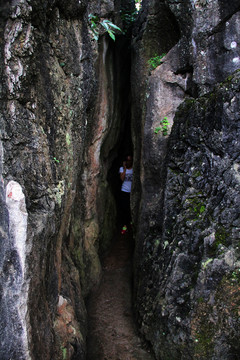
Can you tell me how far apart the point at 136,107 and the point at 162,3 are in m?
2.33

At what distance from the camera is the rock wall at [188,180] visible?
4.21 meters

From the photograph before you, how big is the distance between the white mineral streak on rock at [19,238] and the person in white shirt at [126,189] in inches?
208

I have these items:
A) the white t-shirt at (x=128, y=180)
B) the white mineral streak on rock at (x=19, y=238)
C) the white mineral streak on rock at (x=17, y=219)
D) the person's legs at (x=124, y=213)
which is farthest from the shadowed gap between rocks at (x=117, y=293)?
the white mineral streak on rock at (x=17, y=219)

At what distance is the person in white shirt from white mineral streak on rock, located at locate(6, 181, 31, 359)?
5.30m

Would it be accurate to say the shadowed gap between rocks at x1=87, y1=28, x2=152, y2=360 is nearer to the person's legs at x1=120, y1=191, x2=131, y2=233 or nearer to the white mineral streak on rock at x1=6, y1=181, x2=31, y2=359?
the person's legs at x1=120, y1=191, x2=131, y2=233

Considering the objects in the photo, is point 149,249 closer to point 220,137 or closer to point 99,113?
point 220,137

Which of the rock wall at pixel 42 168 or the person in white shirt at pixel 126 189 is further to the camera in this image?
the person in white shirt at pixel 126 189

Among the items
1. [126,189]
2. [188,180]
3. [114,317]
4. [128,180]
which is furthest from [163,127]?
[114,317]

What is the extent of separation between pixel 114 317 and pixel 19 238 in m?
3.89

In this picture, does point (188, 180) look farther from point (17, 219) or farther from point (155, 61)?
point (155, 61)

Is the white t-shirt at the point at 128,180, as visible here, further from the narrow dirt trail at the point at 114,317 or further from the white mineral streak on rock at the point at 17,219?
the white mineral streak on rock at the point at 17,219

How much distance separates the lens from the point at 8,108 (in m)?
3.44

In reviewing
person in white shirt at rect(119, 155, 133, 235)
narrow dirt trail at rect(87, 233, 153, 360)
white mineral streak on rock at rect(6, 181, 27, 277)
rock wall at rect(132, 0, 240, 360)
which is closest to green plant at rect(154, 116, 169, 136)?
rock wall at rect(132, 0, 240, 360)

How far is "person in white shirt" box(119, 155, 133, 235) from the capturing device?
8.52 m
